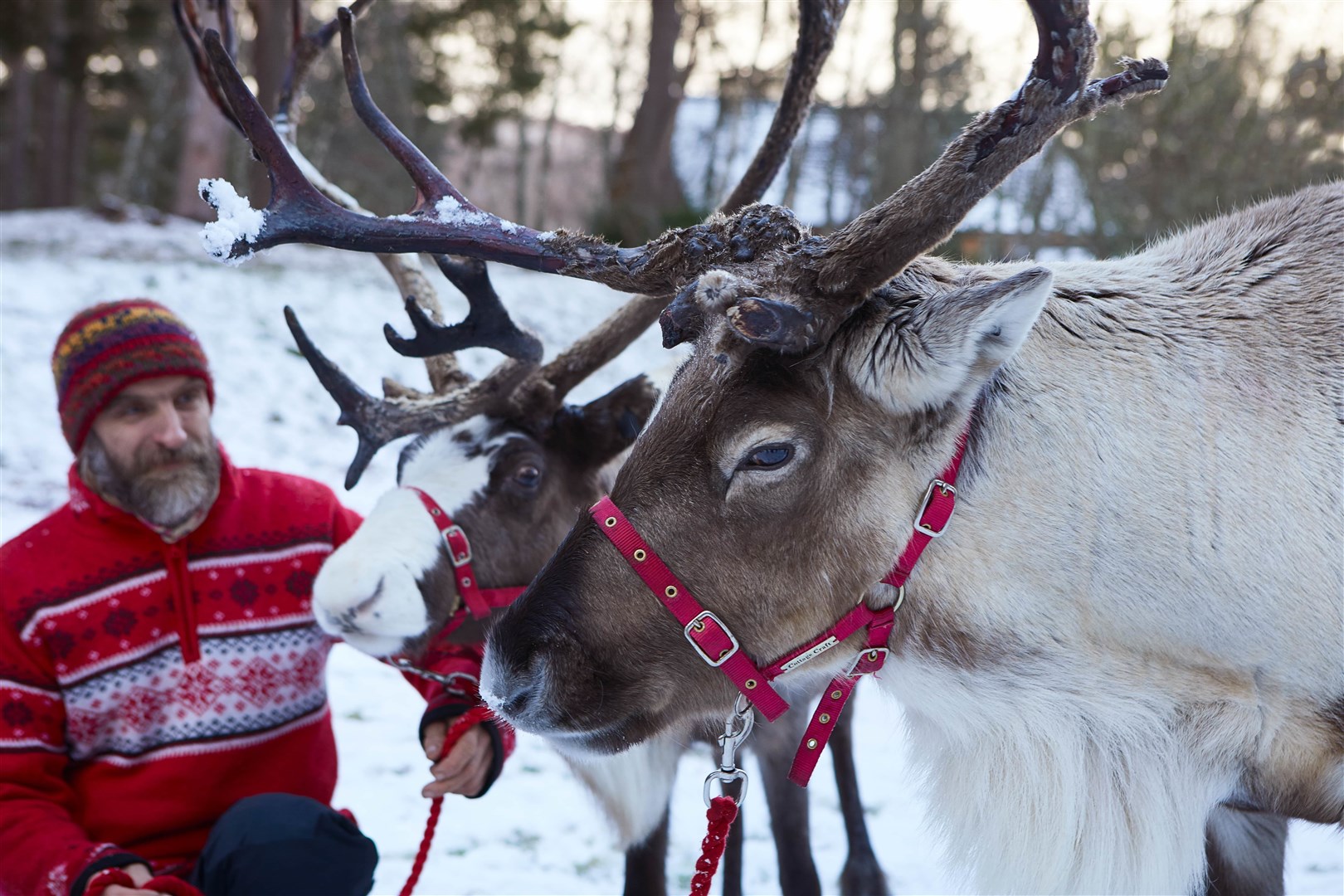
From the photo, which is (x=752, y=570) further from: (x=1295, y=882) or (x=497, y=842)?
A: (x=1295, y=882)

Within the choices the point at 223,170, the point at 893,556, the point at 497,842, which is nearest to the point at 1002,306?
the point at 893,556

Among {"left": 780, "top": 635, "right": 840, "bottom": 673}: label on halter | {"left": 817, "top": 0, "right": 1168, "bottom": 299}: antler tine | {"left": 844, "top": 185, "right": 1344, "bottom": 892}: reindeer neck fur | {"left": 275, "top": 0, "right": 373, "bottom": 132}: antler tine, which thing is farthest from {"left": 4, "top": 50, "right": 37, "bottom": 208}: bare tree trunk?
{"left": 844, "top": 185, "right": 1344, "bottom": 892}: reindeer neck fur

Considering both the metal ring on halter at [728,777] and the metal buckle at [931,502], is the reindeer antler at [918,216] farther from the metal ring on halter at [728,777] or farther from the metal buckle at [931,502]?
the metal ring on halter at [728,777]

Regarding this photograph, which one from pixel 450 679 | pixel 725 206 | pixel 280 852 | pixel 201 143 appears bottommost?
pixel 280 852

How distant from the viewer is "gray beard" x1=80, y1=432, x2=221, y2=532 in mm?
2449

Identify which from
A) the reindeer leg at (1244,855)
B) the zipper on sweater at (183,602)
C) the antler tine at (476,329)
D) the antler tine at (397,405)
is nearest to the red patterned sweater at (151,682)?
the zipper on sweater at (183,602)

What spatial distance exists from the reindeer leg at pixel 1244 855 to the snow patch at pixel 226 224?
7.67 feet

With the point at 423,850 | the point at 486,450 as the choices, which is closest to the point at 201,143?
the point at 486,450

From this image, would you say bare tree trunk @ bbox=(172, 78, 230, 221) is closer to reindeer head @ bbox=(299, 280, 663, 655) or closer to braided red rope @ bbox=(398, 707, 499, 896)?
reindeer head @ bbox=(299, 280, 663, 655)

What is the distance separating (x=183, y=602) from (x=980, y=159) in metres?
1.96

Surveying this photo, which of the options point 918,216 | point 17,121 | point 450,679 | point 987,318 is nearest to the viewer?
point 987,318

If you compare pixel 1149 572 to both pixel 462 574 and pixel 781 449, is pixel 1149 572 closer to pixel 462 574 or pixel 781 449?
pixel 781 449

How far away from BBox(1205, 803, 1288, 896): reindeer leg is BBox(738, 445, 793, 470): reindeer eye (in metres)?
1.38

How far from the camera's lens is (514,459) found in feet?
9.58
